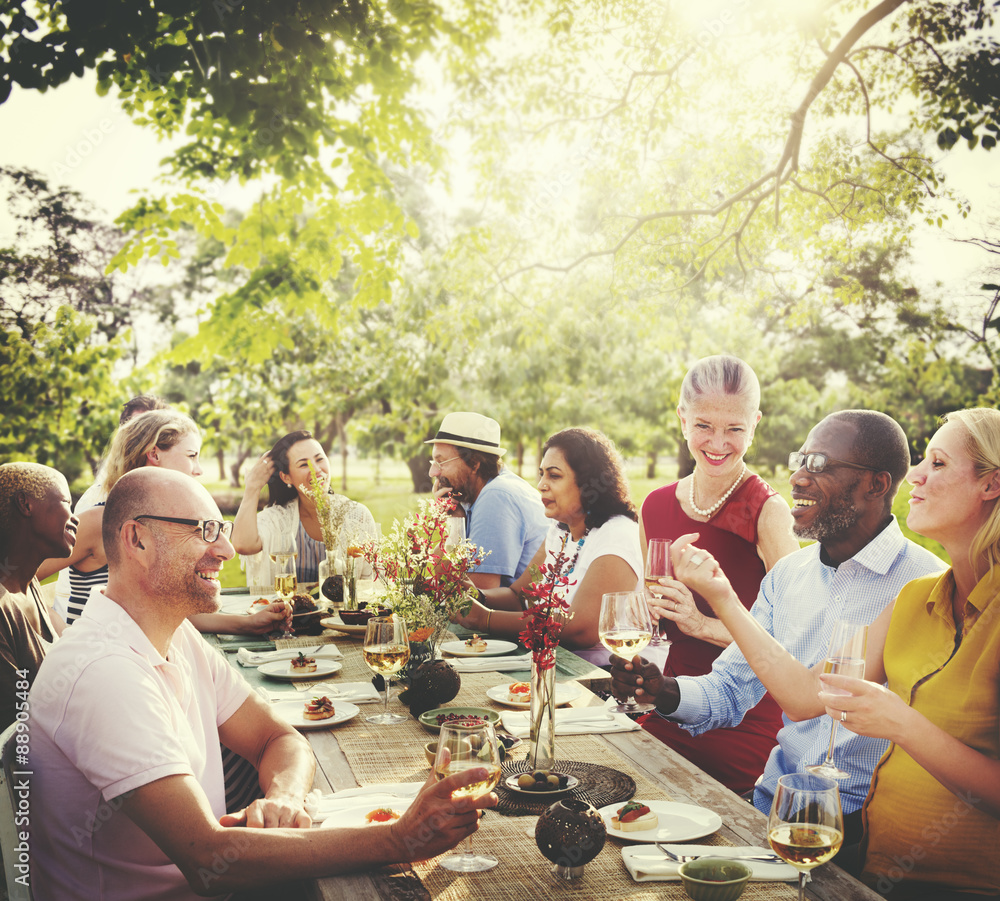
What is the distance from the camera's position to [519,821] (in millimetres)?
1783

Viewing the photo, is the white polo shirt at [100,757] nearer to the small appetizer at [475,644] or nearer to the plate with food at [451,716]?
the plate with food at [451,716]

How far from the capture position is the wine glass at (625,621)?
224 centimetres

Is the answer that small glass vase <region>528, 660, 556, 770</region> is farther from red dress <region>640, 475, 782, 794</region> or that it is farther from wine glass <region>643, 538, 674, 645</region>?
red dress <region>640, 475, 782, 794</region>

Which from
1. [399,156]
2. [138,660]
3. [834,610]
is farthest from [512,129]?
[138,660]

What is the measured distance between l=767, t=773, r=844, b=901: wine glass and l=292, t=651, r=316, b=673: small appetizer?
194cm

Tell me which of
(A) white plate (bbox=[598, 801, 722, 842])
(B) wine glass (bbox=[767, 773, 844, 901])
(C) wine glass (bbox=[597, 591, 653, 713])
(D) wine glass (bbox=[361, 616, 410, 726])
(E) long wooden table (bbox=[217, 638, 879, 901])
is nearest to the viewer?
(B) wine glass (bbox=[767, 773, 844, 901])

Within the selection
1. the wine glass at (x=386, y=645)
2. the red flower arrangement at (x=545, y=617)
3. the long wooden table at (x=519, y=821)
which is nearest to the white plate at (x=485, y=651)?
the long wooden table at (x=519, y=821)

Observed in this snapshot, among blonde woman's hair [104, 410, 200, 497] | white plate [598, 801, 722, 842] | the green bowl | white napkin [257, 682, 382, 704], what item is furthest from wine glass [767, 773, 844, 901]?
blonde woman's hair [104, 410, 200, 497]

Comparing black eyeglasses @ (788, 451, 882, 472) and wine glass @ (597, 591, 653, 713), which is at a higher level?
black eyeglasses @ (788, 451, 882, 472)

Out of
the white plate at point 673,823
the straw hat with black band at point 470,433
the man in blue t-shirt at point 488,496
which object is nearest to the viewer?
the white plate at point 673,823

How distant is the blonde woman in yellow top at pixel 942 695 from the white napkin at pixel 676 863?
1.17 feet

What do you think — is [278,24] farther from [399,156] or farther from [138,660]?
[138,660]

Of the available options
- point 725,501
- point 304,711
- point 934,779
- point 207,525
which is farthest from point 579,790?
point 725,501

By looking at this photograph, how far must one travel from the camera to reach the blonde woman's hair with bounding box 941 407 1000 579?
6.41 feet
